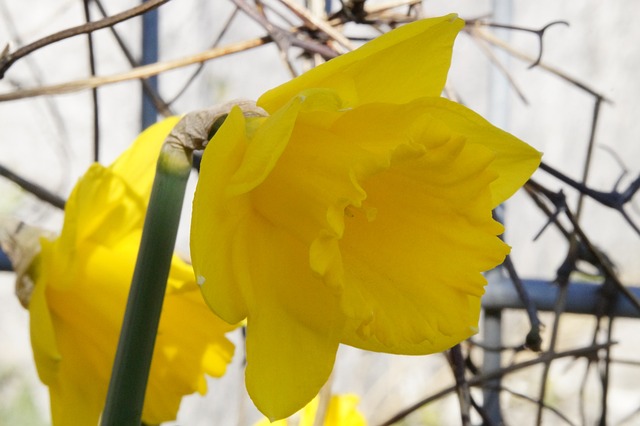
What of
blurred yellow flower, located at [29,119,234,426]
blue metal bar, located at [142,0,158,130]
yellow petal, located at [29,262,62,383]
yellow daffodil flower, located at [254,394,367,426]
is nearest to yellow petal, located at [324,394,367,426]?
yellow daffodil flower, located at [254,394,367,426]

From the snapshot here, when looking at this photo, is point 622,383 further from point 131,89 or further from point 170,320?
point 170,320

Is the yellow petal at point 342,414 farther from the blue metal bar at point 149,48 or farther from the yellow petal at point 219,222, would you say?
the blue metal bar at point 149,48

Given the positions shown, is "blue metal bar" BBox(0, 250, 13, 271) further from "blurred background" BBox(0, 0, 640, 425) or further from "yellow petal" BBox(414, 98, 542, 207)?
"yellow petal" BBox(414, 98, 542, 207)

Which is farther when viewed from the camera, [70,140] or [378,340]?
[70,140]

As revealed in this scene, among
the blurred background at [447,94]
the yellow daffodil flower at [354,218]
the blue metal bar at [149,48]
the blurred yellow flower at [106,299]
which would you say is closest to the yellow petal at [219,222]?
the yellow daffodil flower at [354,218]

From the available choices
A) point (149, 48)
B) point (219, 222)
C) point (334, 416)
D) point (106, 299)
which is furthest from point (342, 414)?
point (149, 48)

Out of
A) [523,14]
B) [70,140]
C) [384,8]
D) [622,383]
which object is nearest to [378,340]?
[384,8]

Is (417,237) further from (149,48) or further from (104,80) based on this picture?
(149,48)
